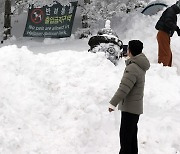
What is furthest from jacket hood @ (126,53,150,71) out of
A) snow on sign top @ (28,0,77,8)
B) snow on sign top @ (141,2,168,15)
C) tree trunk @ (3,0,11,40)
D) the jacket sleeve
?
tree trunk @ (3,0,11,40)

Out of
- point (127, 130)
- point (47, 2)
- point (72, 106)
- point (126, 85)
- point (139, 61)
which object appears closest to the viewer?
point (126, 85)

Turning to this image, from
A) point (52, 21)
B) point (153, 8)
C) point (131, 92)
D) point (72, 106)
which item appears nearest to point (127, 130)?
point (131, 92)

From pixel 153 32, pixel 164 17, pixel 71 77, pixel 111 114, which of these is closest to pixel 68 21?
pixel 153 32

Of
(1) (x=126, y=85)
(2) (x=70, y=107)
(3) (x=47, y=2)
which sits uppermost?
(3) (x=47, y=2)

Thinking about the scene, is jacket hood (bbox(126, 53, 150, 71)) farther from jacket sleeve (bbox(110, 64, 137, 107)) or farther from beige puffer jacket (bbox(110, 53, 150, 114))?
jacket sleeve (bbox(110, 64, 137, 107))

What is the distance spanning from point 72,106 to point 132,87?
6.41ft

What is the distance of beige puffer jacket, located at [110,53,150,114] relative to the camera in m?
4.89

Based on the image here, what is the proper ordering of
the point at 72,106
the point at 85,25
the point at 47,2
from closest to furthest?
the point at 72,106 < the point at 47,2 < the point at 85,25

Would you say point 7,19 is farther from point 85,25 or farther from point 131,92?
point 131,92

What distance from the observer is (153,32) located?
13.4 meters

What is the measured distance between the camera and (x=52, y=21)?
539 inches

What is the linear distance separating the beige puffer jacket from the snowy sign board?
8826 millimetres

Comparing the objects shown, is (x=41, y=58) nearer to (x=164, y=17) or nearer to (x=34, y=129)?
(x=34, y=129)

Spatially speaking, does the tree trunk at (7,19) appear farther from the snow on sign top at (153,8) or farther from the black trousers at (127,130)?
the black trousers at (127,130)
